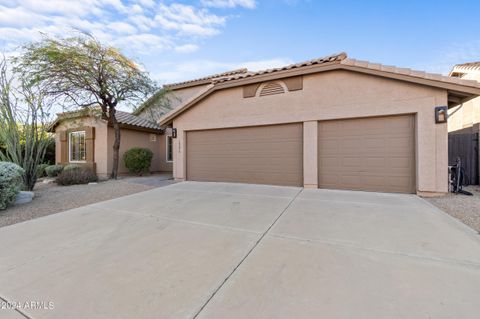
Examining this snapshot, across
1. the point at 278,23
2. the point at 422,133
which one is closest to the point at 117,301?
the point at 422,133

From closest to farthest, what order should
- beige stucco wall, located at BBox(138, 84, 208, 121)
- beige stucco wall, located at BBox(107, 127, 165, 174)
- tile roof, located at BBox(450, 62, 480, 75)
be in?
beige stucco wall, located at BBox(107, 127, 165, 174)
tile roof, located at BBox(450, 62, 480, 75)
beige stucco wall, located at BBox(138, 84, 208, 121)

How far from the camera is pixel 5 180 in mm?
5133

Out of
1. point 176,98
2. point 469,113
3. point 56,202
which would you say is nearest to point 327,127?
point 56,202

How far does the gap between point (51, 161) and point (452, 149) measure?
22051mm

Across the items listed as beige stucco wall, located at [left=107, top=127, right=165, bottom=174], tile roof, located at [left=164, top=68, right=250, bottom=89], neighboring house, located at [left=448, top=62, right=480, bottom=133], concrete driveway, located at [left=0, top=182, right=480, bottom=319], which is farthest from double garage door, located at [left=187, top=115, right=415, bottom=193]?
neighboring house, located at [left=448, top=62, right=480, bottom=133]

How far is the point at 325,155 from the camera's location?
702cm

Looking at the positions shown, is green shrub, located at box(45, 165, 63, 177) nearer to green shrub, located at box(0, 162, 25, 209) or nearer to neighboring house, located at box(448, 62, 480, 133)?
green shrub, located at box(0, 162, 25, 209)

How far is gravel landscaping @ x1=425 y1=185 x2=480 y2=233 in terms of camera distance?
13.0 ft

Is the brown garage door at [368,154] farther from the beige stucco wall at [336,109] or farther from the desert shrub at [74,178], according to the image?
the desert shrub at [74,178]

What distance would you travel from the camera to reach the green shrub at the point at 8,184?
16.8 feet

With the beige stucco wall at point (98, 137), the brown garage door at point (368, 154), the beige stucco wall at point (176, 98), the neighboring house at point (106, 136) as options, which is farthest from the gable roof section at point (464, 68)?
the beige stucco wall at point (98, 137)

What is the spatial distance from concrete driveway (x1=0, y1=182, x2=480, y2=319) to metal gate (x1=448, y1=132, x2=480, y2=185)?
502 cm

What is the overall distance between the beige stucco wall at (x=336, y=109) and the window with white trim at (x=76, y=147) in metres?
6.49

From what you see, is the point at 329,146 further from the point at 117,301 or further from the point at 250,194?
the point at 117,301
